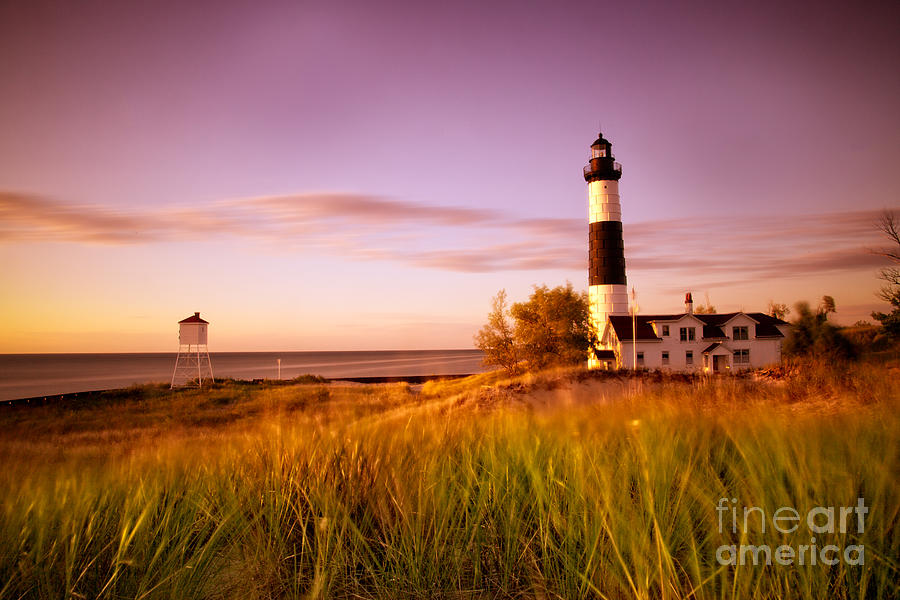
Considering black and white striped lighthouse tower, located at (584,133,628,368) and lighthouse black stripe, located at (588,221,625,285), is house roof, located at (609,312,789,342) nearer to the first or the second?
black and white striped lighthouse tower, located at (584,133,628,368)

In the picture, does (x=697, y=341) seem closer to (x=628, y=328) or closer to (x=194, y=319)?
(x=628, y=328)

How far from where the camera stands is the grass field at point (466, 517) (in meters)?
2.22

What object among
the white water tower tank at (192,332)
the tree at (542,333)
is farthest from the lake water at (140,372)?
the tree at (542,333)

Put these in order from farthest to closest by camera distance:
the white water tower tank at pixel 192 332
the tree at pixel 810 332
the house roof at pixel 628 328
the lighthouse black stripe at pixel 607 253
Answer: the white water tower tank at pixel 192 332, the house roof at pixel 628 328, the lighthouse black stripe at pixel 607 253, the tree at pixel 810 332

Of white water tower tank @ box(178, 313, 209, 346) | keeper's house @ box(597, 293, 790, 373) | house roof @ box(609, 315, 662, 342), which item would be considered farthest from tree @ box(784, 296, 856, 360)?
white water tower tank @ box(178, 313, 209, 346)

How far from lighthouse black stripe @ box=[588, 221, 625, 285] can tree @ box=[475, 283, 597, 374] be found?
12.6 feet

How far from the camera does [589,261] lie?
3603cm

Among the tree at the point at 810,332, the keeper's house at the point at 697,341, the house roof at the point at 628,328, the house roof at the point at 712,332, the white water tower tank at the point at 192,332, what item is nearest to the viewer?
the tree at the point at 810,332

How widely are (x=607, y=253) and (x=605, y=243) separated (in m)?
0.72

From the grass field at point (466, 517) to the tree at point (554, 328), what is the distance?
33.4m

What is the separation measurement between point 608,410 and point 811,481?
9.27 feet

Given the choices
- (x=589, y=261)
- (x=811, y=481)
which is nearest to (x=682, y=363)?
(x=589, y=261)

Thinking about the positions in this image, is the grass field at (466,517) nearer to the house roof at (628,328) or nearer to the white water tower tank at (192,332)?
the house roof at (628,328)

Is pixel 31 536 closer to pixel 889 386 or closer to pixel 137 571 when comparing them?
pixel 137 571
